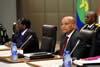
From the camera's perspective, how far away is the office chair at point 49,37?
431cm

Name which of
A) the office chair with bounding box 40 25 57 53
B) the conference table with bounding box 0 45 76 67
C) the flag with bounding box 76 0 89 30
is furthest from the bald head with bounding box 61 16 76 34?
the flag with bounding box 76 0 89 30

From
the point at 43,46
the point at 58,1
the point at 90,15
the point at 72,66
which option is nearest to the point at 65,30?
the point at 43,46

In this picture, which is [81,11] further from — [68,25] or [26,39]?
[68,25]

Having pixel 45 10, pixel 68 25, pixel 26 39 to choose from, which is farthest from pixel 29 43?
pixel 45 10

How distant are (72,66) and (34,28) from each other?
7.54 m

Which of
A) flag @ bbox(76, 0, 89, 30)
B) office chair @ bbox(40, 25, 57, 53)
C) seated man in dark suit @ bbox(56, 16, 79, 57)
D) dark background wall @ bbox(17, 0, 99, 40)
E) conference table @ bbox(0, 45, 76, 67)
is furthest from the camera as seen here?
dark background wall @ bbox(17, 0, 99, 40)

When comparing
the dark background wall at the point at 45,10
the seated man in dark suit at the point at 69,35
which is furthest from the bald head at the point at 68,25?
the dark background wall at the point at 45,10

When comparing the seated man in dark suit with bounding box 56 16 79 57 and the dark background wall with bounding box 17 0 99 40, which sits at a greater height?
the seated man in dark suit with bounding box 56 16 79 57

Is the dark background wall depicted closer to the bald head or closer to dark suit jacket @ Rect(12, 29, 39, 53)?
dark suit jacket @ Rect(12, 29, 39, 53)

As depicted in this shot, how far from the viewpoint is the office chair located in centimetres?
431

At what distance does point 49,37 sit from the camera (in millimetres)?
4410

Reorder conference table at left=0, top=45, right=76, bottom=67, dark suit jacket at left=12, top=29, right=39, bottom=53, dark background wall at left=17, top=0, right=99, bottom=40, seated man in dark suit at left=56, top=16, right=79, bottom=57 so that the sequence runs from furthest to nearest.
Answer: dark background wall at left=17, top=0, right=99, bottom=40, dark suit jacket at left=12, top=29, right=39, bottom=53, seated man in dark suit at left=56, top=16, right=79, bottom=57, conference table at left=0, top=45, right=76, bottom=67

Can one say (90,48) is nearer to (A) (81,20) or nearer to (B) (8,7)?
(A) (81,20)

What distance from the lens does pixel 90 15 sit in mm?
6184
